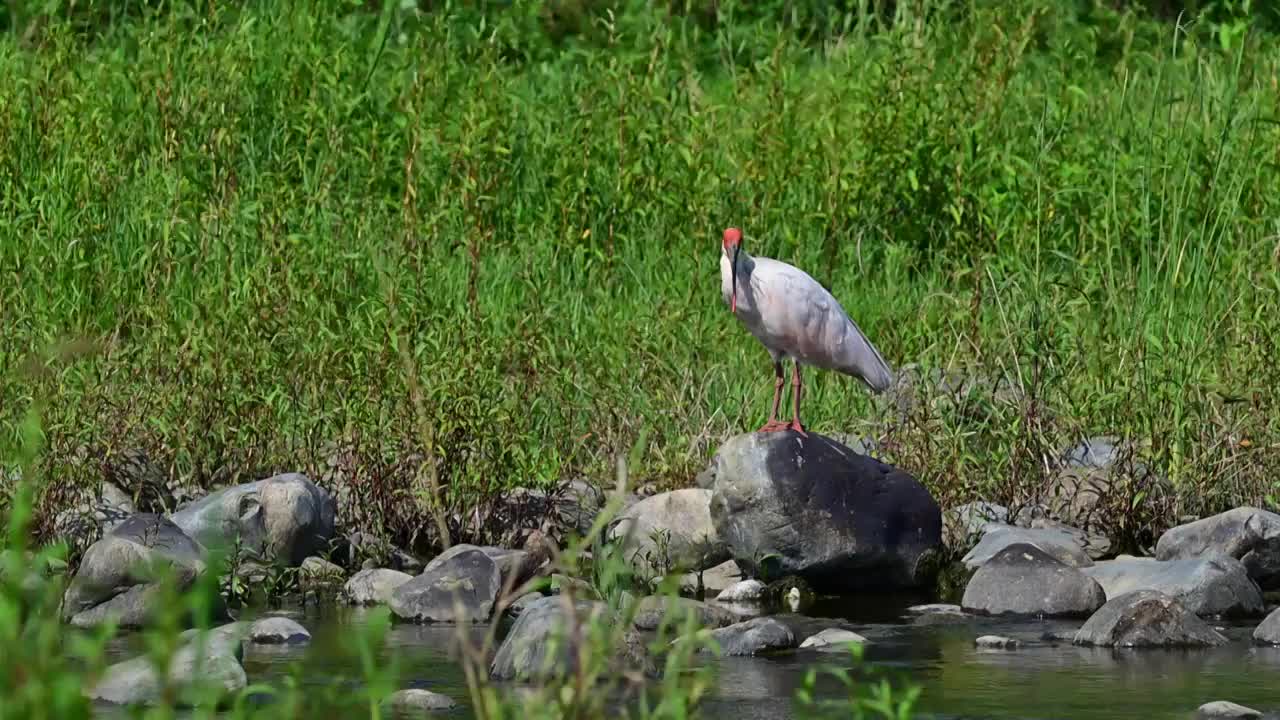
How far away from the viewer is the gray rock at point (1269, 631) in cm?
638

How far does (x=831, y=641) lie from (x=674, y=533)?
1535mm

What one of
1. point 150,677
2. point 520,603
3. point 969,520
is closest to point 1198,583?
point 969,520

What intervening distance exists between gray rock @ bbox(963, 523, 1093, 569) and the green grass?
1.18ft

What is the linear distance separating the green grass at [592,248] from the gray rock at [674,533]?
52cm

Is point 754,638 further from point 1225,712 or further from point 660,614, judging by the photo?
point 1225,712

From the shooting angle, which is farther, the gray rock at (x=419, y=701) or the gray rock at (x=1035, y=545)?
the gray rock at (x=1035, y=545)

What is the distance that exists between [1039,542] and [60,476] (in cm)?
361

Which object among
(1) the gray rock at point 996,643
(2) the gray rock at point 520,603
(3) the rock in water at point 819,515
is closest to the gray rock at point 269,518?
(2) the gray rock at point 520,603

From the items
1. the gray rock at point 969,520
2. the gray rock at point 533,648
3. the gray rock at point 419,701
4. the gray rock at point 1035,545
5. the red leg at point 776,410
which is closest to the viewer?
the gray rock at point 419,701

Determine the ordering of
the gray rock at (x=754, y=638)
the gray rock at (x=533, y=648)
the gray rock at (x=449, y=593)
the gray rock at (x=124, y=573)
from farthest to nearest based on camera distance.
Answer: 1. the gray rock at (x=449, y=593)
2. the gray rock at (x=124, y=573)
3. the gray rock at (x=754, y=638)
4. the gray rock at (x=533, y=648)

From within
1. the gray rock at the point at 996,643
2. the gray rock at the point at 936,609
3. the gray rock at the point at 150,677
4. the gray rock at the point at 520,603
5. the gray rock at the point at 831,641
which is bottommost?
the gray rock at the point at 520,603

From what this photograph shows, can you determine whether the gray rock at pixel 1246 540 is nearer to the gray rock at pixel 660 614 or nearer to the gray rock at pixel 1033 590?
the gray rock at pixel 1033 590

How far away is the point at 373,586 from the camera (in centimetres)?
725

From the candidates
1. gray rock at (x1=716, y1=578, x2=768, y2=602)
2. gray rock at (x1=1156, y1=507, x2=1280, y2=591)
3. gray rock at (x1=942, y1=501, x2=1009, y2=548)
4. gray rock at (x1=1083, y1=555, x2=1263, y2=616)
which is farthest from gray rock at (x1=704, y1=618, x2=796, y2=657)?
gray rock at (x1=1156, y1=507, x2=1280, y2=591)
